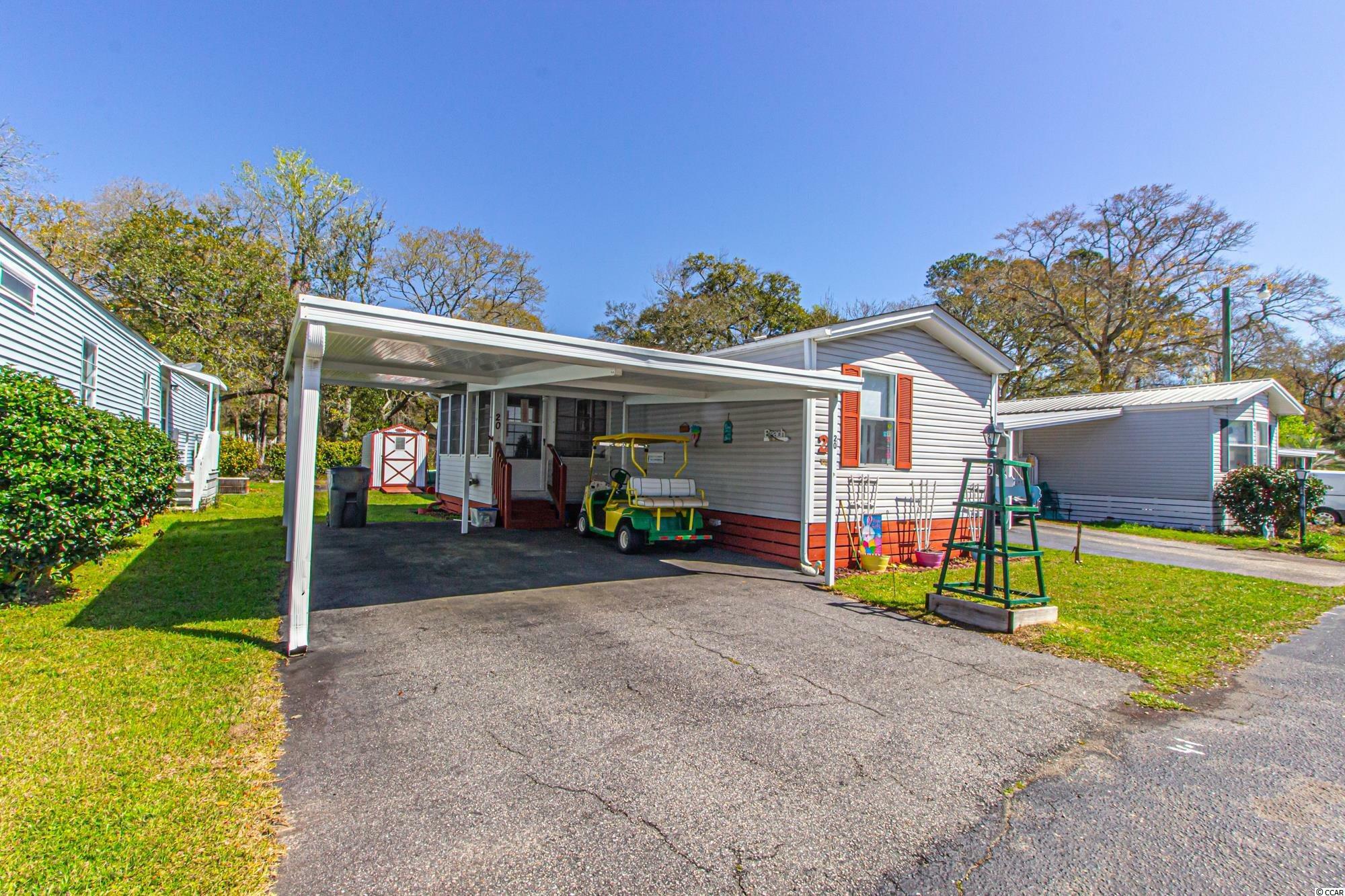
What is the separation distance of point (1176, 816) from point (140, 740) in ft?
15.8

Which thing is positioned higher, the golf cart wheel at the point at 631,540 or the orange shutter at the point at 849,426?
the orange shutter at the point at 849,426

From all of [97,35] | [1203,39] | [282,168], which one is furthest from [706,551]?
[282,168]

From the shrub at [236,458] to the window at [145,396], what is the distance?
7.15m

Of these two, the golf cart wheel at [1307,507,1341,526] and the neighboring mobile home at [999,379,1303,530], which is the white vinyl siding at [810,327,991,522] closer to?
the neighboring mobile home at [999,379,1303,530]

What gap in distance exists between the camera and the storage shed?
20250 mm

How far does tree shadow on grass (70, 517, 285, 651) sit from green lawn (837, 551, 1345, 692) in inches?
237

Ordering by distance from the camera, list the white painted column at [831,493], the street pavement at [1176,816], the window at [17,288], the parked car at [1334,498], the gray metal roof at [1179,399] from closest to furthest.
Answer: the street pavement at [1176,816] → the window at [17,288] → the white painted column at [831,493] → the gray metal roof at [1179,399] → the parked car at [1334,498]

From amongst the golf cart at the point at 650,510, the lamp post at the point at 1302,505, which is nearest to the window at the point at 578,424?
the golf cart at the point at 650,510

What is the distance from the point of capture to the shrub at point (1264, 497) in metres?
12.8

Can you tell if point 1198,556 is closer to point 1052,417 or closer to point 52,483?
point 1052,417

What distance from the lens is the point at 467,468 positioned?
1162cm

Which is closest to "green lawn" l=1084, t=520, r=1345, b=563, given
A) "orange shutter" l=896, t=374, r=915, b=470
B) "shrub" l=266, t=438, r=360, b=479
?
"orange shutter" l=896, t=374, r=915, b=470

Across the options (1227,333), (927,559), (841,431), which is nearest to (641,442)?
(841,431)

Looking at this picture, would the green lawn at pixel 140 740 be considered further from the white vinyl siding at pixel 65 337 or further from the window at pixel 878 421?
the window at pixel 878 421
